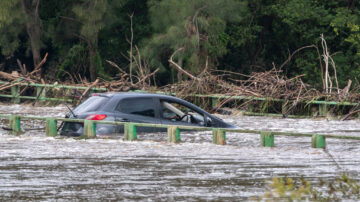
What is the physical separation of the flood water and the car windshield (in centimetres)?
88

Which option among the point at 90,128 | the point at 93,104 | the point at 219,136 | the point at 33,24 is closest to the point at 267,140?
the point at 219,136

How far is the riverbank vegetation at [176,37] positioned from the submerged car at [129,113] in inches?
686

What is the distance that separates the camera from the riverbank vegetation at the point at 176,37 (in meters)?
38.5

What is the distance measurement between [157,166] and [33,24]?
95.2ft

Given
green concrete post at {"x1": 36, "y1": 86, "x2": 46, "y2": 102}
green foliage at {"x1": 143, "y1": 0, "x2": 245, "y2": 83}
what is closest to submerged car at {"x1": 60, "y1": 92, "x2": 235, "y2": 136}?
green concrete post at {"x1": 36, "y1": 86, "x2": 46, "y2": 102}

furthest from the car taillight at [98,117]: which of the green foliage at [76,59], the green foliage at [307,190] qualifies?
the green foliage at [76,59]

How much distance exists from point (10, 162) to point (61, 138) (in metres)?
4.26

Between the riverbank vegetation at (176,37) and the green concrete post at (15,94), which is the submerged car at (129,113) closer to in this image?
the green concrete post at (15,94)

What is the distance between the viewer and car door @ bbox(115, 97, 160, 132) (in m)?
17.1

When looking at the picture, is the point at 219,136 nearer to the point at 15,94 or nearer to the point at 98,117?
the point at 98,117

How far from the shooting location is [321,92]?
27.8 metres

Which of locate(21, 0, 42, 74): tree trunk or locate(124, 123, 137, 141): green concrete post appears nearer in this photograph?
locate(124, 123, 137, 141): green concrete post

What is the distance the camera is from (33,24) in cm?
4009

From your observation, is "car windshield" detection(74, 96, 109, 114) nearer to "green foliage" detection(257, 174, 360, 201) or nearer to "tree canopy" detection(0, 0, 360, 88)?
"green foliage" detection(257, 174, 360, 201)
